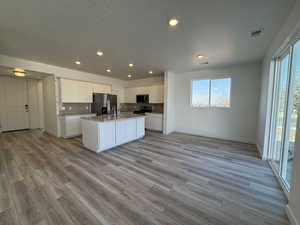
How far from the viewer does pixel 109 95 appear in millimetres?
6012

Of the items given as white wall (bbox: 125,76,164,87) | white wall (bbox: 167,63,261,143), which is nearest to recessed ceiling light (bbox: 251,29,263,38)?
white wall (bbox: 167,63,261,143)

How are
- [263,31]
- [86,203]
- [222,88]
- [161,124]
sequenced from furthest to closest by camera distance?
[161,124] → [222,88] → [263,31] → [86,203]

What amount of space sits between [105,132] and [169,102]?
3027 mm

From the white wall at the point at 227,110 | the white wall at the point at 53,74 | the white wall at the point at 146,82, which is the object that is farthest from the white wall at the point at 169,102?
the white wall at the point at 53,74

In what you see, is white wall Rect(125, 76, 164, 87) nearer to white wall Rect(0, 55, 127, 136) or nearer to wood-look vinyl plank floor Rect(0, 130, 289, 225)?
white wall Rect(0, 55, 127, 136)

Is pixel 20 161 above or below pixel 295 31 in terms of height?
below

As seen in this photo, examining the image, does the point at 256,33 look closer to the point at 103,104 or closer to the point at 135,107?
the point at 103,104

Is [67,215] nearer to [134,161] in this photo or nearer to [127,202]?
[127,202]

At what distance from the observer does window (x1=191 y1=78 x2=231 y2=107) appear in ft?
15.1

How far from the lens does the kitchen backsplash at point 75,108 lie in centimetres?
504

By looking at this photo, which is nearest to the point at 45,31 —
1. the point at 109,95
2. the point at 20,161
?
the point at 20,161

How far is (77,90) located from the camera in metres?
5.02

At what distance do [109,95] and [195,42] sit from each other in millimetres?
4514

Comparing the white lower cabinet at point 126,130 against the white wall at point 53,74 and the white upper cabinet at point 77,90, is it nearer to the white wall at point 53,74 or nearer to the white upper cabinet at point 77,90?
the white upper cabinet at point 77,90
